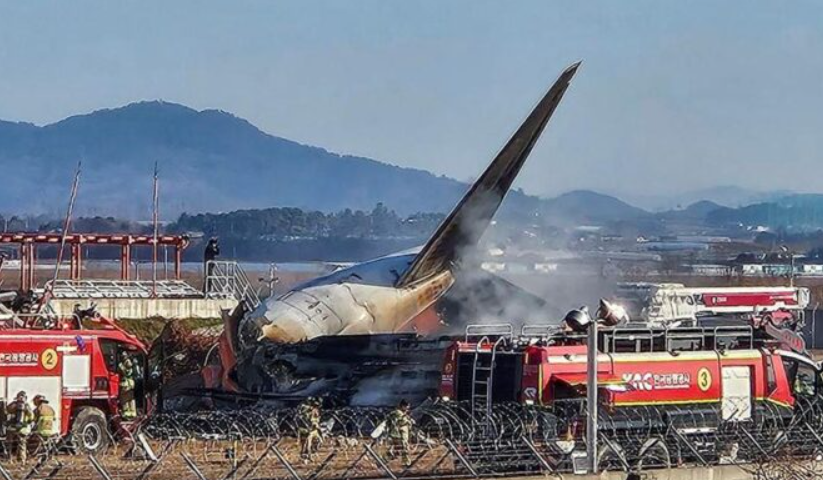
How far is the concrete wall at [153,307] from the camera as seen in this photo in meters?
55.8

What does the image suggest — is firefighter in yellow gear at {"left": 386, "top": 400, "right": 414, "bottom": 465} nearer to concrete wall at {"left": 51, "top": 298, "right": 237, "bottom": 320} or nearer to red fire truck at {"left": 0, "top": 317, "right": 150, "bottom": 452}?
red fire truck at {"left": 0, "top": 317, "right": 150, "bottom": 452}

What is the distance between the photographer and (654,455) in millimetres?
26609

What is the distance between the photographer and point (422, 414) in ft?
98.5

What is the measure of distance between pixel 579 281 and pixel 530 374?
28.9 metres

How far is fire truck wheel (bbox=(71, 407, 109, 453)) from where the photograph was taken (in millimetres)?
31250

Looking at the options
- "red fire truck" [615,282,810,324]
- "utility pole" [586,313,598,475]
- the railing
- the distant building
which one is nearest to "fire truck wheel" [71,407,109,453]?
"utility pole" [586,313,598,475]

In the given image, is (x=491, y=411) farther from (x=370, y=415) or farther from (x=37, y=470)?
(x=37, y=470)

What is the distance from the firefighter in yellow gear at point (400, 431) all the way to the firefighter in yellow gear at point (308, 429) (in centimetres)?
126

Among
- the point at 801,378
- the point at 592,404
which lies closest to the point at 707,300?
the point at 801,378

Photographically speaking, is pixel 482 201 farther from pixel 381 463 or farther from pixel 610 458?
pixel 381 463

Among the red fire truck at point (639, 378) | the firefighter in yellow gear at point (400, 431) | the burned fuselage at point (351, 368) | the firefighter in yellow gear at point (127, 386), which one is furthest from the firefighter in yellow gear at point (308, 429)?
the burned fuselage at point (351, 368)

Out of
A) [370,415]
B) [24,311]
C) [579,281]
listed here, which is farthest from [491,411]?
[579,281]

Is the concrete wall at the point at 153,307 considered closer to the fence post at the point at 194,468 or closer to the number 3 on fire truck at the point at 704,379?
the number 3 on fire truck at the point at 704,379

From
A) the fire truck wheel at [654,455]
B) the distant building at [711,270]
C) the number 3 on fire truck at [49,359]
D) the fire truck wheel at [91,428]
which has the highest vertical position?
the number 3 on fire truck at [49,359]
